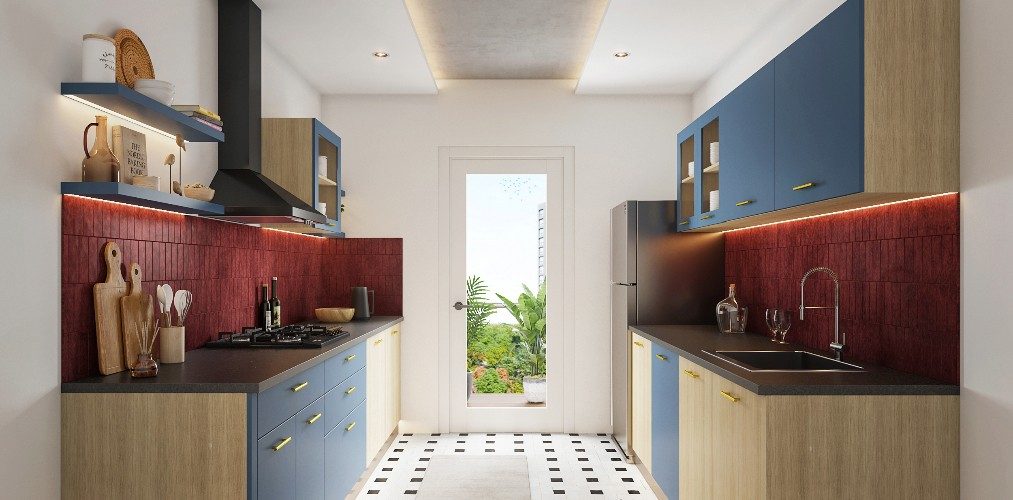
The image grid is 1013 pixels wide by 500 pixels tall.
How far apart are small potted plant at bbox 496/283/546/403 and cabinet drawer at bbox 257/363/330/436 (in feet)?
7.36

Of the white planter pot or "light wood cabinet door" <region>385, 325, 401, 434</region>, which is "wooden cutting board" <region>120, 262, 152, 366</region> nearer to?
"light wood cabinet door" <region>385, 325, 401, 434</region>

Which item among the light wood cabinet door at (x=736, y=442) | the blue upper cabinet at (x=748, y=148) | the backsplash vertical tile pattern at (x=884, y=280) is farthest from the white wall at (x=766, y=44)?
the light wood cabinet door at (x=736, y=442)

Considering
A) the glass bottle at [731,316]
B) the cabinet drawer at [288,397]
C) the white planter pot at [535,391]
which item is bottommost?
the white planter pot at [535,391]

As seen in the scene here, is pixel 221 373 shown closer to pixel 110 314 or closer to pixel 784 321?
pixel 110 314

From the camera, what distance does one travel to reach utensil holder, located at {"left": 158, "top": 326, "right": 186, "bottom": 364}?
257 centimetres

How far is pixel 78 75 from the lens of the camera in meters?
2.19

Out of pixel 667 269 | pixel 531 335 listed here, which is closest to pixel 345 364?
pixel 531 335

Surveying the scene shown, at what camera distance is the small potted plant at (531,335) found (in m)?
5.06

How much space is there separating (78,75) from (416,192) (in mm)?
2940

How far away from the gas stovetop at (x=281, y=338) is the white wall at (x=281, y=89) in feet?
4.01

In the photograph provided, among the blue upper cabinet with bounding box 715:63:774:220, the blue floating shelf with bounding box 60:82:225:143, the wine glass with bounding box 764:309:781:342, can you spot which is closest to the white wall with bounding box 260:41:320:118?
the blue floating shelf with bounding box 60:82:225:143

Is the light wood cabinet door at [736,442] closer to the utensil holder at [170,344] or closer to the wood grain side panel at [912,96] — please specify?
the wood grain side panel at [912,96]

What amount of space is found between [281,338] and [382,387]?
1.15 metres

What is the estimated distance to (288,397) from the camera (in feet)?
8.18
